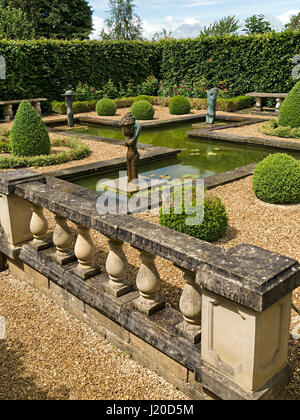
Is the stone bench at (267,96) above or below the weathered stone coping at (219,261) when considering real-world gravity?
above

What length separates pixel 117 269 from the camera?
3389 millimetres

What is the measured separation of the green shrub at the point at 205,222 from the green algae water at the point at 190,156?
11.0 ft

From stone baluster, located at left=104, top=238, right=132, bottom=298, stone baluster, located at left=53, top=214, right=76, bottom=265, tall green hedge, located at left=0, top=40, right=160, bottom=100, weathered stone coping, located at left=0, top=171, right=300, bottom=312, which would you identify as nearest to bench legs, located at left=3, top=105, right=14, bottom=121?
tall green hedge, located at left=0, top=40, right=160, bottom=100

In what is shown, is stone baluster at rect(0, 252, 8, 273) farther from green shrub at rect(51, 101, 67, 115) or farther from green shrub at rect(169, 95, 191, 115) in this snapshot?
green shrub at rect(51, 101, 67, 115)

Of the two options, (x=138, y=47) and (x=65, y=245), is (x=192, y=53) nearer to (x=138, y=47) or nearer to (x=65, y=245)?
(x=138, y=47)

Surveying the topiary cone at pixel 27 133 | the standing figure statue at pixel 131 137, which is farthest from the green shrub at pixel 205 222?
the topiary cone at pixel 27 133

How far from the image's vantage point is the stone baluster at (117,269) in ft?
11.0

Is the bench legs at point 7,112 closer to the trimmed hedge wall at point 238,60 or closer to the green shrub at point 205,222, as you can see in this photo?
the trimmed hedge wall at point 238,60

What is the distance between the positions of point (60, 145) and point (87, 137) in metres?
1.21

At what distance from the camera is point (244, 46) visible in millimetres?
20500

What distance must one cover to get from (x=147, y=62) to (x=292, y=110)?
1292 centimetres

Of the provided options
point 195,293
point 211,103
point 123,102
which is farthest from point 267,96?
point 195,293

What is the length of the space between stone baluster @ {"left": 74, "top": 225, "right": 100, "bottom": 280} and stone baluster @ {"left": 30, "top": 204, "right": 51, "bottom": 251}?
68 centimetres

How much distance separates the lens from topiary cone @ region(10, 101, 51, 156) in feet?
33.1
